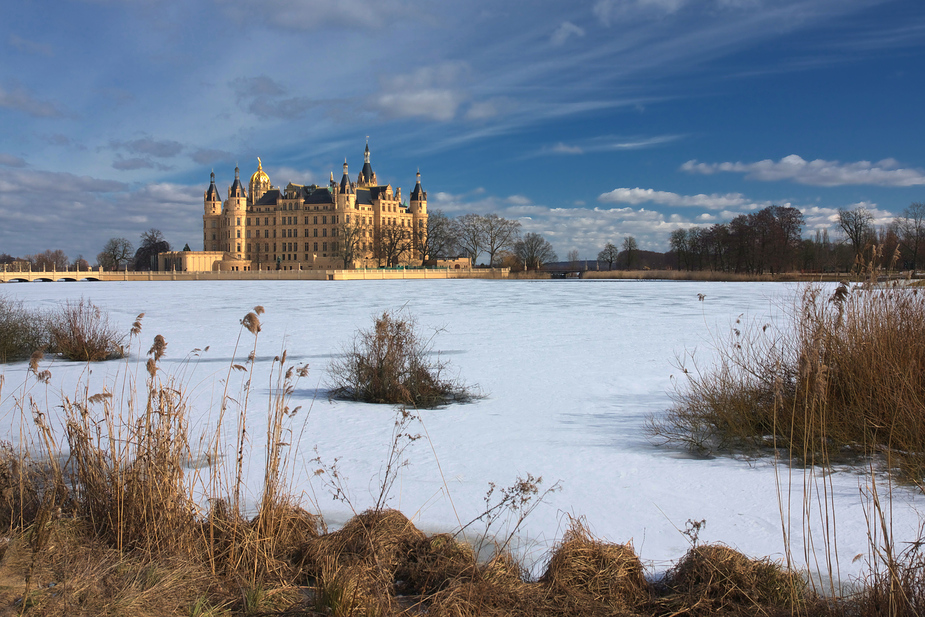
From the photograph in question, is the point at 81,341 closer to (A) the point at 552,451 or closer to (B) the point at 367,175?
(A) the point at 552,451

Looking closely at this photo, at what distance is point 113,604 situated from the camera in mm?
2568

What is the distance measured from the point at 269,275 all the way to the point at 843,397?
7738 cm

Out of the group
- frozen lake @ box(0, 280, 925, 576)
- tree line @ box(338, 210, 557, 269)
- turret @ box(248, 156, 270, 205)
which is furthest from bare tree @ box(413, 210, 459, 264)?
frozen lake @ box(0, 280, 925, 576)

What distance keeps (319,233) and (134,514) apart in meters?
102

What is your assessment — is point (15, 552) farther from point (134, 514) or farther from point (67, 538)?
point (134, 514)

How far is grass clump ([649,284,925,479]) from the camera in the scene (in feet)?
15.8

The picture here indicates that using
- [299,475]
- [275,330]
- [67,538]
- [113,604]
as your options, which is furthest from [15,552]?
[275,330]

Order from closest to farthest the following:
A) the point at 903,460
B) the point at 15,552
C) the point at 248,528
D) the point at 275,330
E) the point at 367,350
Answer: the point at 15,552 → the point at 248,528 → the point at 903,460 → the point at 367,350 → the point at 275,330

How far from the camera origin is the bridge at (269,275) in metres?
75.0

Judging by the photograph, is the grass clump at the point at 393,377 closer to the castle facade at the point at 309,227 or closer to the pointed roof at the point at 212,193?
the castle facade at the point at 309,227

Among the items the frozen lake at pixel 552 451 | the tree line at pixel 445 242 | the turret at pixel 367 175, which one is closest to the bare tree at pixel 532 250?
the tree line at pixel 445 242

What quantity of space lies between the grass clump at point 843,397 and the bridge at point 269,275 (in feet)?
230

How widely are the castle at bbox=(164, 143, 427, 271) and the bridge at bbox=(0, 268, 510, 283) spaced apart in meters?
12.6

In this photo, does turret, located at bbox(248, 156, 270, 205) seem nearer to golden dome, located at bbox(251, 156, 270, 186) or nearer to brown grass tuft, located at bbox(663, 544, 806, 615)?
golden dome, located at bbox(251, 156, 270, 186)
